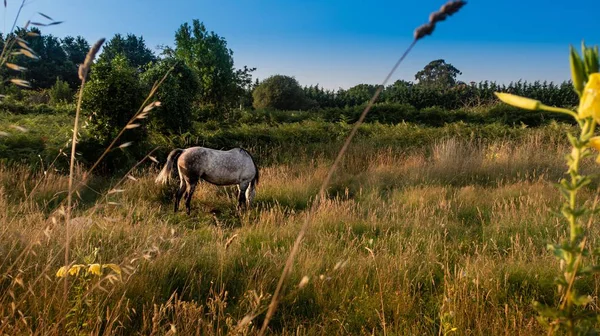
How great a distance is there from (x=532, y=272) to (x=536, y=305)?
9.04 feet

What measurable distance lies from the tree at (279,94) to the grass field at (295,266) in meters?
14.1

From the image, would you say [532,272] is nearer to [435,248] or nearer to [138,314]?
[435,248]

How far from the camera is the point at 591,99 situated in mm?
780

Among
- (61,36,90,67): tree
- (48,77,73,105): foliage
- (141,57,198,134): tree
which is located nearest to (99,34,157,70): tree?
(61,36,90,67): tree

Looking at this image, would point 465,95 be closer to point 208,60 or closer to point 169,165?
point 208,60

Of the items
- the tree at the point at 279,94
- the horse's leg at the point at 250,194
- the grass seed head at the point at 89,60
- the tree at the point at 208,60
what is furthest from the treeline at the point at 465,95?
the grass seed head at the point at 89,60

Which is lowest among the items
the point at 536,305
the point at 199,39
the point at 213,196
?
the point at 213,196

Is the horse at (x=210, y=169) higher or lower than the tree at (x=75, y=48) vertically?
lower

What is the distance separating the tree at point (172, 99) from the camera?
9.62m

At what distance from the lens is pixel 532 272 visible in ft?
10.8

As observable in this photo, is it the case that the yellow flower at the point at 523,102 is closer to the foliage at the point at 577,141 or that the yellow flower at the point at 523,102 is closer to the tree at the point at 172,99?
the foliage at the point at 577,141

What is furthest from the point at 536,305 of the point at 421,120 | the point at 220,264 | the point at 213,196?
the point at 421,120

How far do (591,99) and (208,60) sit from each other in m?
14.9

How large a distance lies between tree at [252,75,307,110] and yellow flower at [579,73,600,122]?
20.9 m
